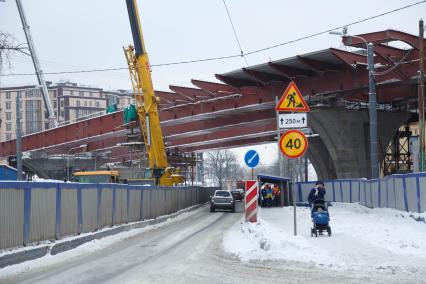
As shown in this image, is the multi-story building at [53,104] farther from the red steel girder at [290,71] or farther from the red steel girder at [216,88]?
the red steel girder at [290,71]

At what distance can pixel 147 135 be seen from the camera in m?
35.3

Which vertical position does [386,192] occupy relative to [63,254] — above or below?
above

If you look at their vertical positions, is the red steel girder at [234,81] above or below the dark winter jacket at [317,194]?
above

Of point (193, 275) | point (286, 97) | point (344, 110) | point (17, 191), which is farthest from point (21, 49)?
point (344, 110)

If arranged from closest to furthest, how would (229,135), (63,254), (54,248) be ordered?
(54,248)
(63,254)
(229,135)

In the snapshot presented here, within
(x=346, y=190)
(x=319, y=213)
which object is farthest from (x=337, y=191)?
(x=319, y=213)

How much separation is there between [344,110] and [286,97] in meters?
26.0

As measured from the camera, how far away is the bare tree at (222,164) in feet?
482

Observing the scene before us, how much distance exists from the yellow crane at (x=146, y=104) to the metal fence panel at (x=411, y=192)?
16.9m

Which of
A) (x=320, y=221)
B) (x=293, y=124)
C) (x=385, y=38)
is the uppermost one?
(x=385, y=38)

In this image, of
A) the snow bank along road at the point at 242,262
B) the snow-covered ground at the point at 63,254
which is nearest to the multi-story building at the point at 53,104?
the snow-covered ground at the point at 63,254

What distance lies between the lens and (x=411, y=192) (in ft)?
72.5

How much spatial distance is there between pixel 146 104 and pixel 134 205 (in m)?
11.5

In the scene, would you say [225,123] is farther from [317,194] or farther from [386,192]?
[317,194]
